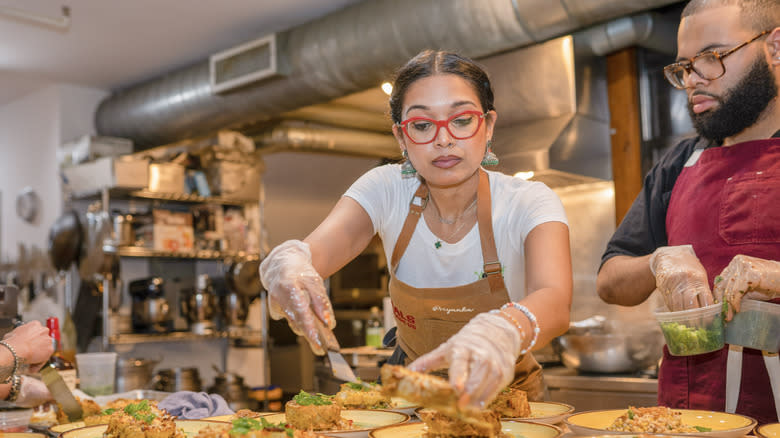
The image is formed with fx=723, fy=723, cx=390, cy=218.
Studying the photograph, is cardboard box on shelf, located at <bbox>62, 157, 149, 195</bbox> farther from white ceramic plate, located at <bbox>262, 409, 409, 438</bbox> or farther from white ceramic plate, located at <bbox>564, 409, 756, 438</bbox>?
white ceramic plate, located at <bbox>564, 409, 756, 438</bbox>

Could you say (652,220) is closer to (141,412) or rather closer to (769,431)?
(769,431)

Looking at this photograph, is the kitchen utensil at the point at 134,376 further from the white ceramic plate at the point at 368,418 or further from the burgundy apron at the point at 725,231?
the burgundy apron at the point at 725,231

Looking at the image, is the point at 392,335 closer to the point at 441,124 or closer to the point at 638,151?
the point at 441,124

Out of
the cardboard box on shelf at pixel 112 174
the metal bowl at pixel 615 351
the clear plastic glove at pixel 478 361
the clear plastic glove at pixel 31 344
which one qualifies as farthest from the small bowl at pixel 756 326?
the cardboard box on shelf at pixel 112 174

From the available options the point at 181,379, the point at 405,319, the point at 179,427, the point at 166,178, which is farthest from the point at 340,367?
the point at 166,178

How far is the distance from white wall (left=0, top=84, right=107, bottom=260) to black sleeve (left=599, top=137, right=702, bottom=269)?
598 centimetres

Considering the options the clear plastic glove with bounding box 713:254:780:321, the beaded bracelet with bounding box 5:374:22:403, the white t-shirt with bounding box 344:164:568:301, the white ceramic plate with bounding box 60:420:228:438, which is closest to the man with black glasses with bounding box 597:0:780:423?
the clear plastic glove with bounding box 713:254:780:321

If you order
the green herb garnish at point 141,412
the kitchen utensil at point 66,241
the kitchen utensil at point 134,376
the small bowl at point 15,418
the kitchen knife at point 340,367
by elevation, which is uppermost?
the kitchen utensil at point 66,241

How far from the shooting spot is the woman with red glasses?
155cm

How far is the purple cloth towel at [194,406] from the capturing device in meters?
1.87

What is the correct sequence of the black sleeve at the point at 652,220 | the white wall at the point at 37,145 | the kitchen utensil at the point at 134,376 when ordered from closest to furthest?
the black sleeve at the point at 652,220 < the kitchen utensil at the point at 134,376 < the white wall at the point at 37,145

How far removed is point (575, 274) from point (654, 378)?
60.5 inches

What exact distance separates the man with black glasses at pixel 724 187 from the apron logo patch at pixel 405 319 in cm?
57

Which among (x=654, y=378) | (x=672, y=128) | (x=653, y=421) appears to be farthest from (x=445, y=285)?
(x=672, y=128)
